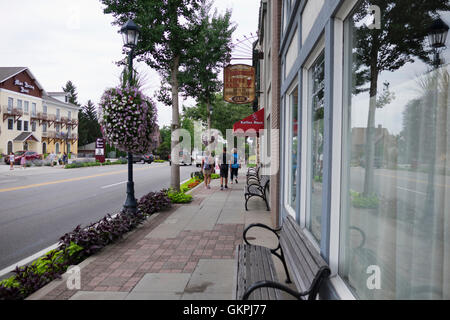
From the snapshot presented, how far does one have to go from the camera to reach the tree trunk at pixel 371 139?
222 centimetres

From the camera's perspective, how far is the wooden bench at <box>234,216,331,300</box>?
2412mm

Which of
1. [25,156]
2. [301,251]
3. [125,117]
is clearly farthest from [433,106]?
[25,156]

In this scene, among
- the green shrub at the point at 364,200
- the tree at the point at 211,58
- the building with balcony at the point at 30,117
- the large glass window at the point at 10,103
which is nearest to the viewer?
the green shrub at the point at 364,200

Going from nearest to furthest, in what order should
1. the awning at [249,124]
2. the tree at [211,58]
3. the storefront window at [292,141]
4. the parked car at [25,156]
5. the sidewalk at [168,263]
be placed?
the sidewalk at [168,263] → the storefront window at [292,141] → the awning at [249,124] → the tree at [211,58] → the parked car at [25,156]

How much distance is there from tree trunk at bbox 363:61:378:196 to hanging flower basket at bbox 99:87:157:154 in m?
5.23

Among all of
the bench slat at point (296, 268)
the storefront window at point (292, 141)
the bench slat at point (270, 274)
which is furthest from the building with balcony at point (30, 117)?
the bench slat at point (270, 274)

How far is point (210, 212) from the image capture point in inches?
358

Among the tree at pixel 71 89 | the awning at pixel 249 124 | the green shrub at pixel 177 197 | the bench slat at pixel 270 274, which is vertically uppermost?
the tree at pixel 71 89

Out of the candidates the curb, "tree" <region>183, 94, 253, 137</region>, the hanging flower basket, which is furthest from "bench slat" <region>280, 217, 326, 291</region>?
"tree" <region>183, 94, 253, 137</region>

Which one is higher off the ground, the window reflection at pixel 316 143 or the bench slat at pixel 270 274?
the window reflection at pixel 316 143

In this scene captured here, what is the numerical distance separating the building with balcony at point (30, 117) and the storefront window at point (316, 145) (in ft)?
162

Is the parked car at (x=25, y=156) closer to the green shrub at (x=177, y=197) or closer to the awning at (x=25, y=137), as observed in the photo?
the awning at (x=25, y=137)

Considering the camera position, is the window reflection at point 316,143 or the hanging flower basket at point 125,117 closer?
the window reflection at point 316,143
